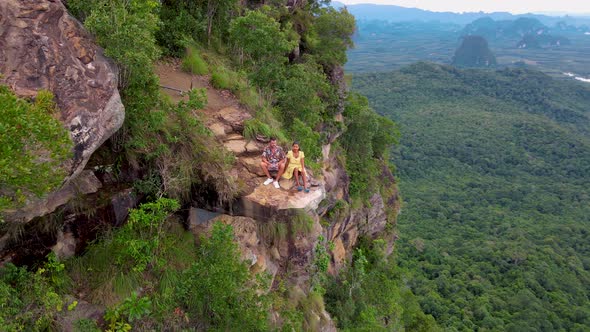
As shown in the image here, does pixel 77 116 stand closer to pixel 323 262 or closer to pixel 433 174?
pixel 323 262

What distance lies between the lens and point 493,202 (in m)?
81.8

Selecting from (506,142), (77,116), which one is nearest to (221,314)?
(77,116)

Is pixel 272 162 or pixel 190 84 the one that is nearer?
pixel 272 162

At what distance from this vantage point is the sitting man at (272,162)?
405 inches

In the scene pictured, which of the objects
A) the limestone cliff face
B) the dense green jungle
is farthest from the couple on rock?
the dense green jungle

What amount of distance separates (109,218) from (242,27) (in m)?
7.83

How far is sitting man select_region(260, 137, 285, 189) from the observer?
33.8ft

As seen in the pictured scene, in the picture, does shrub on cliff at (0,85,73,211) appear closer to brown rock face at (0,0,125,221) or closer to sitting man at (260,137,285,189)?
brown rock face at (0,0,125,221)

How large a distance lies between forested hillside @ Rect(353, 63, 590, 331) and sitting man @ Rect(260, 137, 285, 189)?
29.5 metres

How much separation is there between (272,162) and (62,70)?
5.23 m

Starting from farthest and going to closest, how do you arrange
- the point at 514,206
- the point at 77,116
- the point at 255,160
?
the point at 514,206, the point at 255,160, the point at 77,116

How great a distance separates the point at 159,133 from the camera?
383 inches

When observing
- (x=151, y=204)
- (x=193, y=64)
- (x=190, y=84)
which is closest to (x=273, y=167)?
(x=151, y=204)

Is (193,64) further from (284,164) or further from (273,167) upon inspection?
(284,164)
